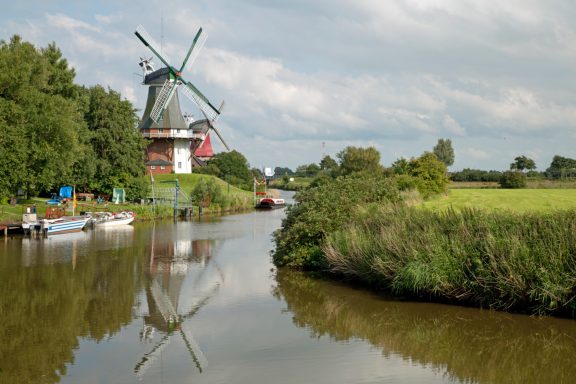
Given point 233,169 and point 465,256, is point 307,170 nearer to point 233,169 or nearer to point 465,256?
point 233,169

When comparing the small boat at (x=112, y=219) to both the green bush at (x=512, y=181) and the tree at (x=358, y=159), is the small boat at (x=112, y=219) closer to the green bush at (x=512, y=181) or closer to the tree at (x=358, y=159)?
the tree at (x=358, y=159)

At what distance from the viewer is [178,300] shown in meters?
20.7

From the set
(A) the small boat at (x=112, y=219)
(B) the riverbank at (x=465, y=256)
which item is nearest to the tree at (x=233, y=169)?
(A) the small boat at (x=112, y=219)

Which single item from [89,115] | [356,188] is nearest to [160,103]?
[89,115]

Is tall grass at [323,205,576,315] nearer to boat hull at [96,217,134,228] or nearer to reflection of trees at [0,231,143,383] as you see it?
reflection of trees at [0,231,143,383]

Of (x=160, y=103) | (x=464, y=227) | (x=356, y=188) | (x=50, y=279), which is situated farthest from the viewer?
(x=160, y=103)

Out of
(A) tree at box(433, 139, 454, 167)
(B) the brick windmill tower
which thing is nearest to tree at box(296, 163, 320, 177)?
(A) tree at box(433, 139, 454, 167)

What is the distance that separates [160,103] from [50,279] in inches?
2102

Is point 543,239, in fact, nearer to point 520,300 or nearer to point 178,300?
point 520,300

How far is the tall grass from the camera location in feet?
53.9

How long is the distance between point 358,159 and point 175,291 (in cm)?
4917

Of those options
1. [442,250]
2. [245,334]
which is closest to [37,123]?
[245,334]

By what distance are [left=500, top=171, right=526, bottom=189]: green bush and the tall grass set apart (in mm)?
51630

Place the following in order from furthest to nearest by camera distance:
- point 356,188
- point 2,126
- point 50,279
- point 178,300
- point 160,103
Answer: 1. point 160,103
2. point 2,126
3. point 356,188
4. point 50,279
5. point 178,300
